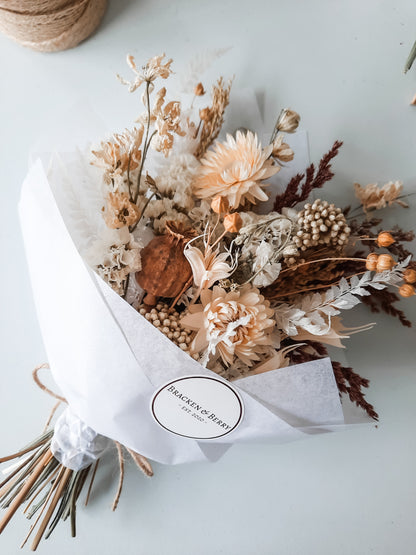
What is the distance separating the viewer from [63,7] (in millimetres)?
942

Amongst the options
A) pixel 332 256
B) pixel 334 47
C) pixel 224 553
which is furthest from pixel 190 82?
pixel 224 553

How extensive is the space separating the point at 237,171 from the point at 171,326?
0.29m

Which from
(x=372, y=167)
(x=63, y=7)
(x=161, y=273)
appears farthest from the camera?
(x=372, y=167)

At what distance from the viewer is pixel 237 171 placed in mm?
808

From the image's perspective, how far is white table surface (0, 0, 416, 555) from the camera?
1050 mm

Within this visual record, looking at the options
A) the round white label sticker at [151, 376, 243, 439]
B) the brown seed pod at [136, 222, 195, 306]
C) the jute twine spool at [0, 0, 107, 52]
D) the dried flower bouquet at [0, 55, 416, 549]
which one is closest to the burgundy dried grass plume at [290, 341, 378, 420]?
the dried flower bouquet at [0, 55, 416, 549]

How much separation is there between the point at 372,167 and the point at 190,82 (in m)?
0.44

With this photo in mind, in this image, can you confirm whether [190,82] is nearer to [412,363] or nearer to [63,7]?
[63,7]

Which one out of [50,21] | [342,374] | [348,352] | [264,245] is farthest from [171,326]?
[50,21]

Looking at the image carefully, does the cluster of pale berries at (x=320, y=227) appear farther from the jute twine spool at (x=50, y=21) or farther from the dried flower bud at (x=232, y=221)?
the jute twine spool at (x=50, y=21)

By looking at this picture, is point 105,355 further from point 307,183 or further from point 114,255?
point 307,183

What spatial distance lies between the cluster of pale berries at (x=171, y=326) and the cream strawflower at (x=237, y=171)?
0.22 m

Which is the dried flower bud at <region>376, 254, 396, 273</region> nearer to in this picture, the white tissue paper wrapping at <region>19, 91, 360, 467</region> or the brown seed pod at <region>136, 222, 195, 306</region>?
the white tissue paper wrapping at <region>19, 91, 360, 467</region>

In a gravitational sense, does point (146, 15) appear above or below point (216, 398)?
above
